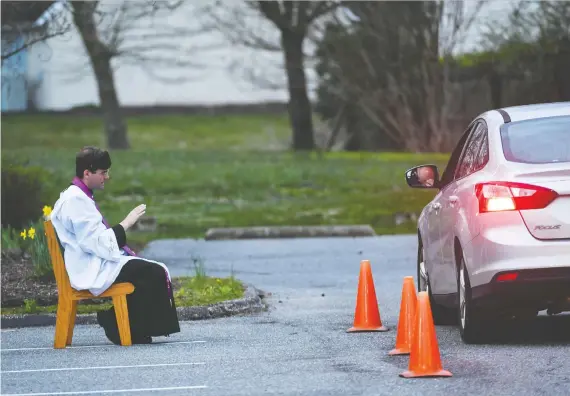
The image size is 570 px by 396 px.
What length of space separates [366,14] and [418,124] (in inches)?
129

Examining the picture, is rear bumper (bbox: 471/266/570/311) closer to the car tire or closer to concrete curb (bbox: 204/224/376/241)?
the car tire

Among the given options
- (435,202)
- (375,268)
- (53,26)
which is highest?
(53,26)

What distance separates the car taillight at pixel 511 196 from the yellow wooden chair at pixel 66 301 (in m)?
2.93

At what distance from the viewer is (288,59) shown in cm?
4494

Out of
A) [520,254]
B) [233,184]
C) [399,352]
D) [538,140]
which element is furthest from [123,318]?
[233,184]

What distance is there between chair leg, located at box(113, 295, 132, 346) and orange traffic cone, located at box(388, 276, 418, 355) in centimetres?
220

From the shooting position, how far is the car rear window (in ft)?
35.6

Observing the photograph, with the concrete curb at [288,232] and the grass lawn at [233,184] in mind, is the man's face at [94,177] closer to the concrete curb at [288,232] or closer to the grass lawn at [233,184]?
the grass lawn at [233,184]

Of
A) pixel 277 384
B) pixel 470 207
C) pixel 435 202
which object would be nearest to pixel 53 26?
pixel 435 202

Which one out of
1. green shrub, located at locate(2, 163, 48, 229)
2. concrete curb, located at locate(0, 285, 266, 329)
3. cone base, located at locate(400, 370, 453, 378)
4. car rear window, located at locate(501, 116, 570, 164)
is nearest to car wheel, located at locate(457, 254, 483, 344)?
car rear window, located at locate(501, 116, 570, 164)

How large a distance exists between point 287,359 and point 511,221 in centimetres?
178

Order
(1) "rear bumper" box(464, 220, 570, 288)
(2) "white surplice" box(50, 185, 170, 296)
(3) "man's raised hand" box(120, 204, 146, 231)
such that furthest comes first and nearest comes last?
(2) "white surplice" box(50, 185, 170, 296), (3) "man's raised hand" box(120, 204, 146, 231), (1) "rear bumper" box(464, 220, 570, 288)

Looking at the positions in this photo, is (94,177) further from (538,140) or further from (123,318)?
(538,140)

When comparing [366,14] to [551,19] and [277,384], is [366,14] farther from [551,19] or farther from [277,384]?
[277,384]
